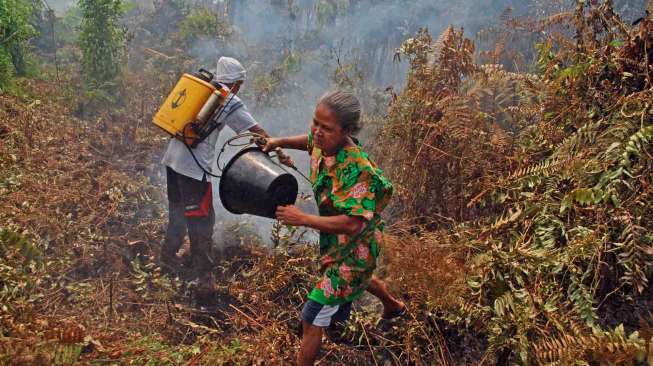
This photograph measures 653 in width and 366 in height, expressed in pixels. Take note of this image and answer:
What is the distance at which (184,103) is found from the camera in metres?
3.31

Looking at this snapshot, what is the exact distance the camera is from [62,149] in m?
4.89

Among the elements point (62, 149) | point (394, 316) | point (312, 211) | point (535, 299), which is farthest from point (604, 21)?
point (62, 149)

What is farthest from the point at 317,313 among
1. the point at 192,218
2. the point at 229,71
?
the point at 229,71

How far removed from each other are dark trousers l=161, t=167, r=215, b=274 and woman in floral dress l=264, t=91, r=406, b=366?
5.06 feet

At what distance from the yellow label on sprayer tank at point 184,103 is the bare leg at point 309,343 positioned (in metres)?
1.82

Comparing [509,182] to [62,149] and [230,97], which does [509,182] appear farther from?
[62,149]

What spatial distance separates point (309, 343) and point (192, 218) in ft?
5.79

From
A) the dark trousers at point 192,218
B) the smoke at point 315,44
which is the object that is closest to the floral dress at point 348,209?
the dark trousers at point 192,218

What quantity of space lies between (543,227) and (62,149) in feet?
15.5

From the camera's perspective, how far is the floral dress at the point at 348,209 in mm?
2057

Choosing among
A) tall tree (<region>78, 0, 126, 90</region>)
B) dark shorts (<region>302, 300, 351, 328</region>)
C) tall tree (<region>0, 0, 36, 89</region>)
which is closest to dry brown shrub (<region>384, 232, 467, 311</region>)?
dark shorts (<region>302, 300, 351, 328</region>)

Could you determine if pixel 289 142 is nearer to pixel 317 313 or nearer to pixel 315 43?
pixel 317 313

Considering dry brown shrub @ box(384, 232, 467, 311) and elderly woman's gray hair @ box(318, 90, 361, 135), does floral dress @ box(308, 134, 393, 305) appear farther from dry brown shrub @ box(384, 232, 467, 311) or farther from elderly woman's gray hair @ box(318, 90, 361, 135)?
dry brown shrub @ box(384, 232, 467, 311)

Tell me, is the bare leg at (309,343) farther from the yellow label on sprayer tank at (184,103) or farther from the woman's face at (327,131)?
the yellow label on sprayer tank at (184,103)
